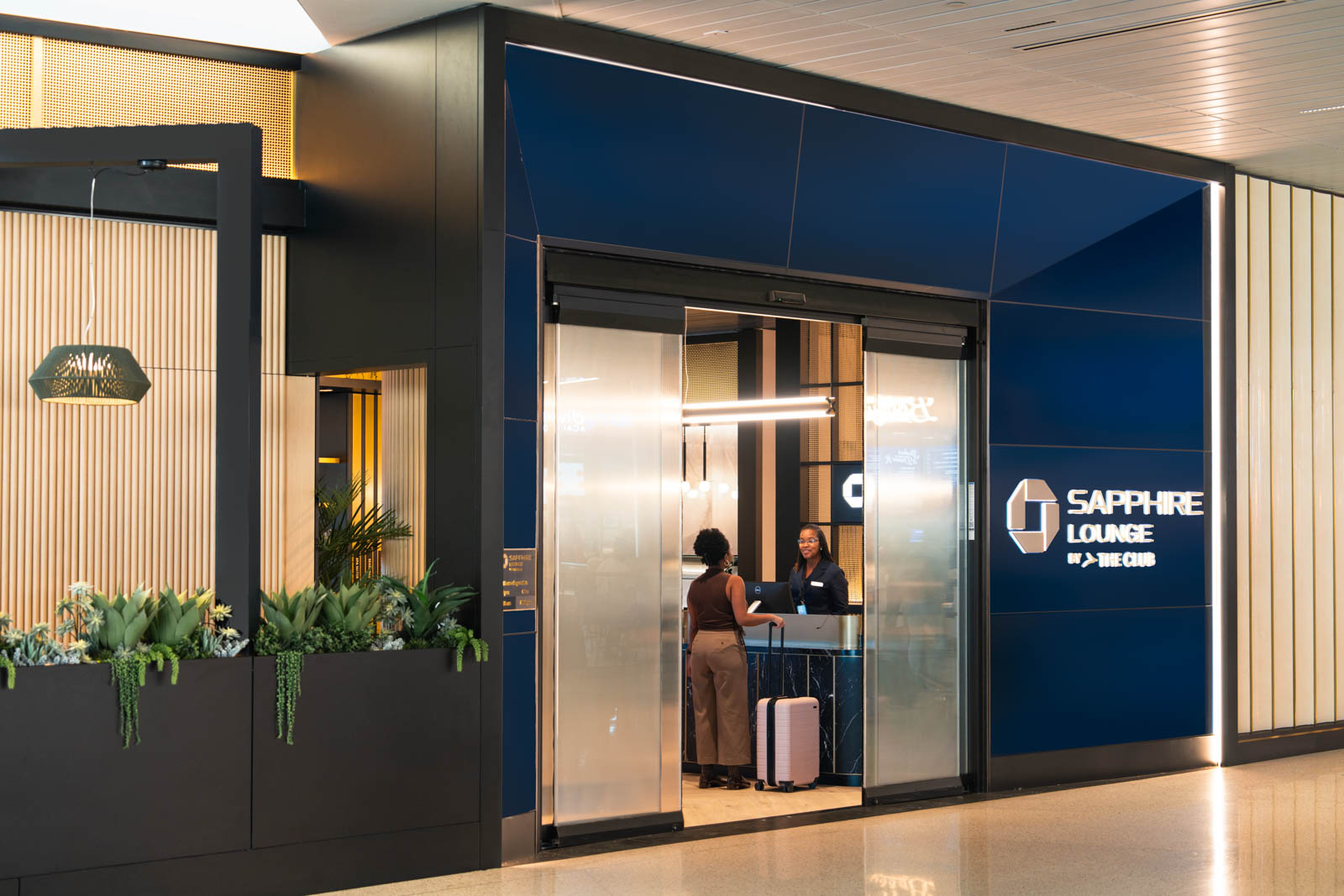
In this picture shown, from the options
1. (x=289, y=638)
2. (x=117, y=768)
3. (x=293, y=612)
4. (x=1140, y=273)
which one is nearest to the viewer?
(x=117, y=768)

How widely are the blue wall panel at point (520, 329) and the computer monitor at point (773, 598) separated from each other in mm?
3144

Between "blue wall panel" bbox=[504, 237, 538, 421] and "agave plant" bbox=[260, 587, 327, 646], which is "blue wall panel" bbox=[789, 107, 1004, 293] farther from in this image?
"agave plant" bbox=[260, 587, 327, 646]

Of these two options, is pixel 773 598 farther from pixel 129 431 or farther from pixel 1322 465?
pixel 1322 465

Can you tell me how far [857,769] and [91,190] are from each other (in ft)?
19.3

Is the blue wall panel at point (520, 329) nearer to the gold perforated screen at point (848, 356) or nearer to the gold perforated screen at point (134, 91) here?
the gold perforated screen at point (134, 91)

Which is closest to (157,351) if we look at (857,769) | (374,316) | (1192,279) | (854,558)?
(374,316)

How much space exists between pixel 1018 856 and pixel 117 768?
4.43 meters

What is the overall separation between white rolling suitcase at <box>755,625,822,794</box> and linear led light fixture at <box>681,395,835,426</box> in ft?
8.49

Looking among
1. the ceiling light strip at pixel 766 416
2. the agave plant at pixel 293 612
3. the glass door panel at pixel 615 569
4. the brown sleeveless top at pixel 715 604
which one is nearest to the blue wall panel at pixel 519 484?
the glass door panel at pixel 615 569

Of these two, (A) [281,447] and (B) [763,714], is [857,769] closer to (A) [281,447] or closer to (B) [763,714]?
(B) [763,714]

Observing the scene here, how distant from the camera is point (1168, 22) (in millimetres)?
6637

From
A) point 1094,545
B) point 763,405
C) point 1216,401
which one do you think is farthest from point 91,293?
point 1216,401

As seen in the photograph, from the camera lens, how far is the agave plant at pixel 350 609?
6102 mm

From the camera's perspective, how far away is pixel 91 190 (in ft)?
23.2
